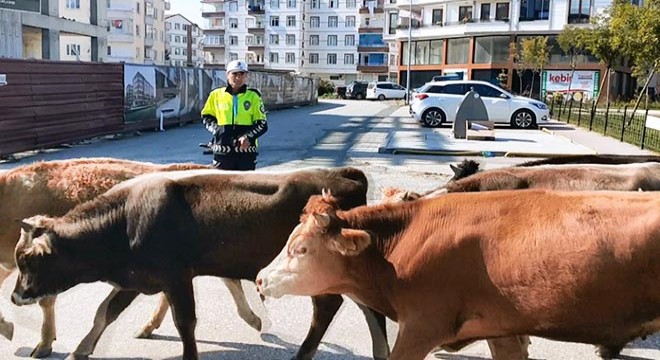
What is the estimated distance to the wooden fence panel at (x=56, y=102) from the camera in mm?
16016

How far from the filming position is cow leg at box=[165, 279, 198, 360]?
4.88 meters

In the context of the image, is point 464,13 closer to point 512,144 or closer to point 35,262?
point 512,144

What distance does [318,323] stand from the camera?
526 centimetres

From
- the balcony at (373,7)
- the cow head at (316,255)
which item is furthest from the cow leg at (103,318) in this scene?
the balcony at (373,7)

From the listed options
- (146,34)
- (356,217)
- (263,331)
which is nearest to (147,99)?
(263,331)

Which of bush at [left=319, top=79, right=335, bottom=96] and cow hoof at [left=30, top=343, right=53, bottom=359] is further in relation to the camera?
bush at [left=319, top=79, right=335, bottom=96]

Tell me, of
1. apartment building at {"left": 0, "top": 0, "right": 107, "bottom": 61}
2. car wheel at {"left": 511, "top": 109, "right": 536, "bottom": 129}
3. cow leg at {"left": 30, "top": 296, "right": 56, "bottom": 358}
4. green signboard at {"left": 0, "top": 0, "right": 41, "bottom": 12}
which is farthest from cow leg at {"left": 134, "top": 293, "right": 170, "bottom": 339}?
green signboard at {"left": 0, "top": 0, "right": 41, "bottom": 12}

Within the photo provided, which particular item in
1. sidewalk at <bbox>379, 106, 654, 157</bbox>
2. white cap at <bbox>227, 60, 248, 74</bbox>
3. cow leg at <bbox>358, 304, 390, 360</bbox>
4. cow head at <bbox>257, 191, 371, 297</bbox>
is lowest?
cow leg at <bbox>358, 304, 390, 360</bbox>

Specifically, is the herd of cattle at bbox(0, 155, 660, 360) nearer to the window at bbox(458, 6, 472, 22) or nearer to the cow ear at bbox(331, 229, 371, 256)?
the cow ear at bbox(331, 229, 371, 256)

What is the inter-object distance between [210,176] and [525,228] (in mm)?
2345

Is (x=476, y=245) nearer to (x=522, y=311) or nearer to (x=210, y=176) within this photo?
(x=522, y=311)

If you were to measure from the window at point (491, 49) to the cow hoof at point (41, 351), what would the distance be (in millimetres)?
58802

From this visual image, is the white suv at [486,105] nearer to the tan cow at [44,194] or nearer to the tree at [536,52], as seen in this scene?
the tan cow at [44,194]

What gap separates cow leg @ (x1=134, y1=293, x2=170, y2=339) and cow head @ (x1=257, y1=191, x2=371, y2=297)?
6.68 ft
